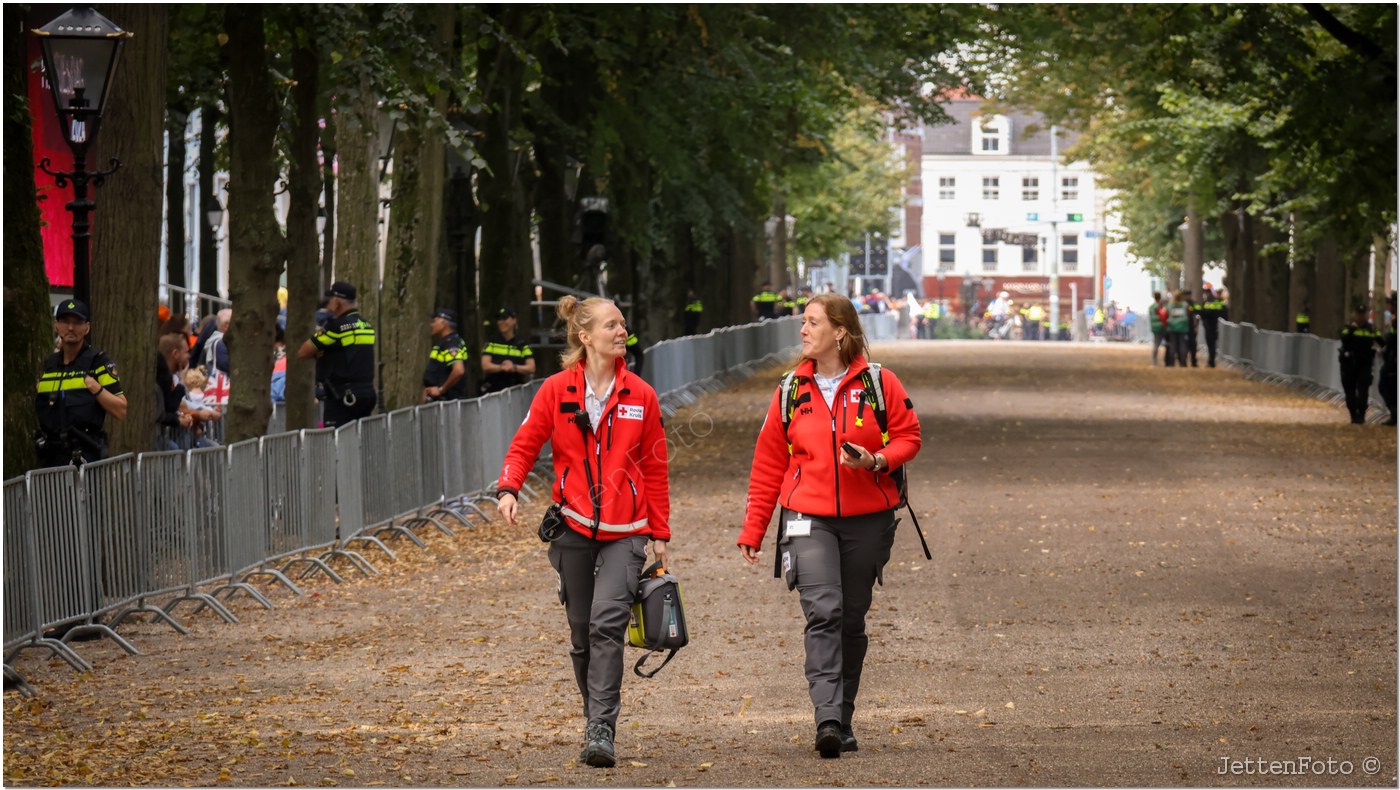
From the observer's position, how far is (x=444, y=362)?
75.0 feet

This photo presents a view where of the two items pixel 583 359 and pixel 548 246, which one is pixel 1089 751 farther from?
pixel 548 246

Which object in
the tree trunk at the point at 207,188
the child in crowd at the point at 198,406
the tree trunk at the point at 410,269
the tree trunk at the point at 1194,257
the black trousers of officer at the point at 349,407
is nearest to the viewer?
the child in crowd at the point at 198,406

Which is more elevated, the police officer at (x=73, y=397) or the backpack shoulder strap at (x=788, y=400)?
the backpack shoulder strap at (x=788, y=400)

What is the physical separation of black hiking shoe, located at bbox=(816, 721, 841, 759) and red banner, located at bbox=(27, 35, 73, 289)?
10370 millimetres

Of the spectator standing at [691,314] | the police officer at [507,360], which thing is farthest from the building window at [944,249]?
the police officer at [507,360]

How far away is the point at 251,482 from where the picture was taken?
1490 cm

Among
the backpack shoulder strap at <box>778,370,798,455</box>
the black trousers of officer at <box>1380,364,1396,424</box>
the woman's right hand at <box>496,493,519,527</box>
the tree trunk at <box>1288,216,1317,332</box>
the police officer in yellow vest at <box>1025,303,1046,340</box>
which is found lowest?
the police officer in yellow vest at <box>1025,303,1046,340</box>

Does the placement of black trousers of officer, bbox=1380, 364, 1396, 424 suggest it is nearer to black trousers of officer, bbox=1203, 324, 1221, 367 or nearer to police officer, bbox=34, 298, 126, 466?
black trousers of officer, bbox=1203, 324, 1221, 367

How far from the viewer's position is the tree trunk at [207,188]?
103 feet

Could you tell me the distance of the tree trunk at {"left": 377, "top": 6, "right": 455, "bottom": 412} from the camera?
22516 millimetres

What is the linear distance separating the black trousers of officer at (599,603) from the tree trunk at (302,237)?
10628mm

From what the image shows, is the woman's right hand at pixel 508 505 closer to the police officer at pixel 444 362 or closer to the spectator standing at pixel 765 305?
the police officer at pixel 444 362

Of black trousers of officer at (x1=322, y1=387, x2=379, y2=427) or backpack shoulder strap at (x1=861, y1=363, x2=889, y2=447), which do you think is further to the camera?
black trousers of officer at (x1=322, y1=387, x2=379, y2=427)

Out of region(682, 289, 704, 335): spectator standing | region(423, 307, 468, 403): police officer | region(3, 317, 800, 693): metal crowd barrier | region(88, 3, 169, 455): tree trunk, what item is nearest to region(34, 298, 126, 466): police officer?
region(3, 317, 800, 693): metal crowd barrier
